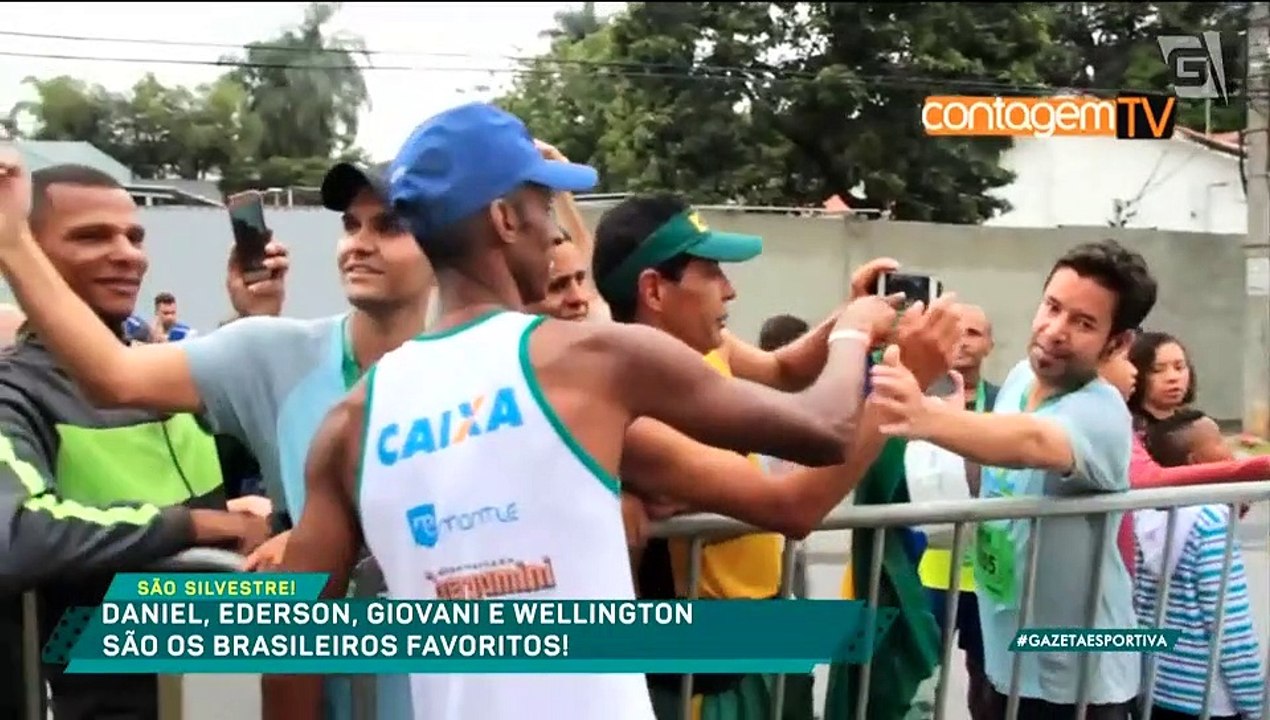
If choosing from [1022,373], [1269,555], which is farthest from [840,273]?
[1269,555]

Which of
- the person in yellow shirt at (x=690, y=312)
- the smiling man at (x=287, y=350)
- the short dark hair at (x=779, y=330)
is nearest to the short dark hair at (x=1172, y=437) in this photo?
the short dark hair at (x=779, y=330)

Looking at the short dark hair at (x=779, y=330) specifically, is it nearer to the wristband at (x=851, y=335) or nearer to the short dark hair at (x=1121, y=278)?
the short dark hair at (x=1121, y=278)

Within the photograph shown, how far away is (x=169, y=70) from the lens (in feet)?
7.61

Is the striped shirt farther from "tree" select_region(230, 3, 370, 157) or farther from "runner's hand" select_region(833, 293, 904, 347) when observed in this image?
"tree" select_region(230, 3, 370, 157)

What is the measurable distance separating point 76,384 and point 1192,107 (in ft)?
6.97

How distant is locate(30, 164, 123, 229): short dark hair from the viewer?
1690 mm

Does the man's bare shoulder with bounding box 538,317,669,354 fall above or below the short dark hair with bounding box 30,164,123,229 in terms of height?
below

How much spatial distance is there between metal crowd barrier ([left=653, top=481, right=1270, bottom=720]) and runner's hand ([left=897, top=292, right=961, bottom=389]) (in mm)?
296

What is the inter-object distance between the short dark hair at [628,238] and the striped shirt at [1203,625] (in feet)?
3.57

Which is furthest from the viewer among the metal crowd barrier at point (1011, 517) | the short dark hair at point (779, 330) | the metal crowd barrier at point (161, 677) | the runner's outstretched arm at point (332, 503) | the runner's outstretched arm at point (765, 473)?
the short dark hair at point (779, 330)

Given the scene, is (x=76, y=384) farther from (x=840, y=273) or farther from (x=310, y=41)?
(x=840, y=273)

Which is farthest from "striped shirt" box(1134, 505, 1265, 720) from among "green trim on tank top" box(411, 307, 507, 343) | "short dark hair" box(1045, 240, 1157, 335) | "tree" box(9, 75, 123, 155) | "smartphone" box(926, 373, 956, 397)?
"tree" box(9, 75, 123, 155)

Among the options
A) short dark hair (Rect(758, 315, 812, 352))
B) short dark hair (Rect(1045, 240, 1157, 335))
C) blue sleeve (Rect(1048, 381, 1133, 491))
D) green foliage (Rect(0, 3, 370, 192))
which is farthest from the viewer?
short dark hair (Rect(758, 315, 812, 352))

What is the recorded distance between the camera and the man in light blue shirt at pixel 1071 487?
1.99 metres
